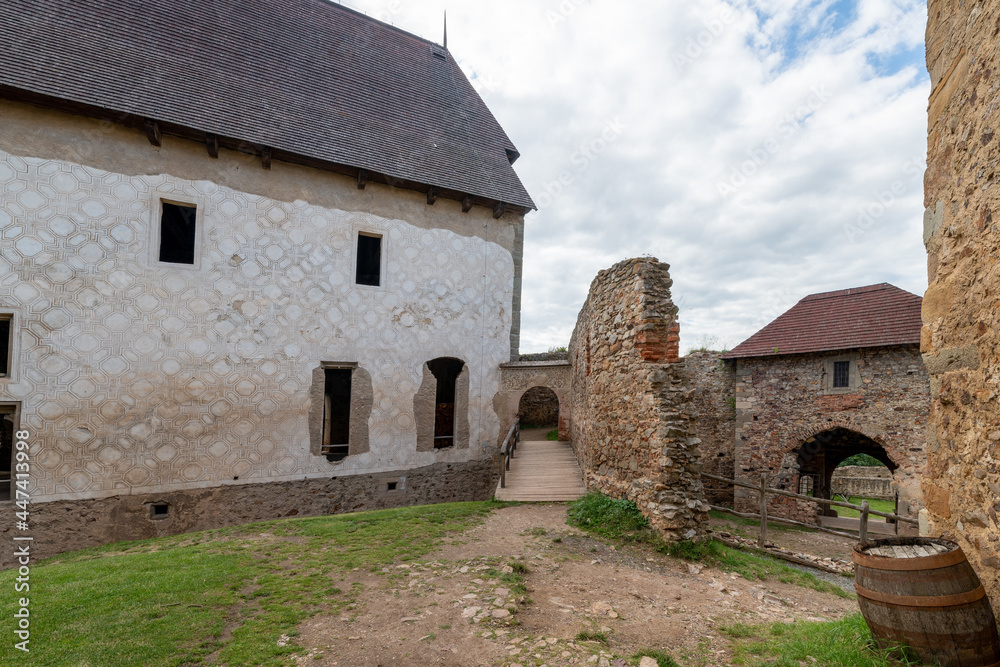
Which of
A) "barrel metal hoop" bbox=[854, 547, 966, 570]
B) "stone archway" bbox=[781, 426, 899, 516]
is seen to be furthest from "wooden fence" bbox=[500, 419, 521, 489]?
"stone archway" bbox=[781, 426, 899, 516]

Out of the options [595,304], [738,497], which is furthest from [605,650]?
[738,497]

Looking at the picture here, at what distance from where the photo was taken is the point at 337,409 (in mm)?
10781

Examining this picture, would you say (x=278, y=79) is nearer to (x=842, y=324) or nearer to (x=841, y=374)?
(x=842, y=324)

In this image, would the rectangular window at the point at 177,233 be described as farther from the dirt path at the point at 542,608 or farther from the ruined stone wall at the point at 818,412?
the ruined stone wall at the point at 818,412

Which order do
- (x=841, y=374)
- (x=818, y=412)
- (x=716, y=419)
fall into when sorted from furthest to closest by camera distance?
(x=716, y=419)
(x=818, y=412)
(x=841, y=374)

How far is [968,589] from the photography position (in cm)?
258

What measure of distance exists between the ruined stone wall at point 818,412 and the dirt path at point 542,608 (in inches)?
336

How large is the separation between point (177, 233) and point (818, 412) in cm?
1661

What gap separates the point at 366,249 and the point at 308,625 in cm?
878

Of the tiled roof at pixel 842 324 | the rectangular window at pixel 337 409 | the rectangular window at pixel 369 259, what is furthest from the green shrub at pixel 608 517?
the tiled roof at pixel 842 324

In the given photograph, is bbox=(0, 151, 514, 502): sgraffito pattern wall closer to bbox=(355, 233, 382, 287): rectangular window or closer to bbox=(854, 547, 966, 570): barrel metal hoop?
bbox=(355, 233, 382, 287): rectangular window

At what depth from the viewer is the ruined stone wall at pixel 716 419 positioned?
1477 cm

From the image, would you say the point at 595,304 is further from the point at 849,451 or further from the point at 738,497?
the point at 849,451

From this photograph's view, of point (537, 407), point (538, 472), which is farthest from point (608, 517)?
point (537, 407)
